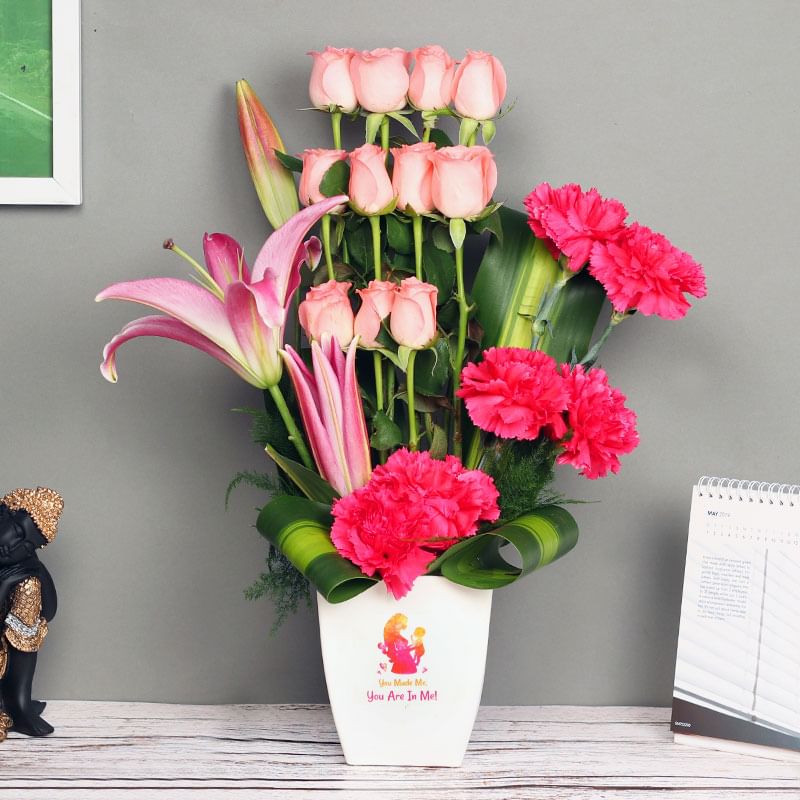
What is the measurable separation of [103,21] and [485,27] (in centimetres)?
43

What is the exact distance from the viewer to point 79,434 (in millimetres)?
1038

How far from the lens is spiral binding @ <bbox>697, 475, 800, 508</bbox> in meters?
0.95

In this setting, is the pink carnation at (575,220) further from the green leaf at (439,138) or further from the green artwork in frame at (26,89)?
the green artwork in frame at (26,89)

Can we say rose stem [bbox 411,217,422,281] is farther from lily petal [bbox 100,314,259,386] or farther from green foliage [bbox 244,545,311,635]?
green foliage [bbox 244,545,311,635]

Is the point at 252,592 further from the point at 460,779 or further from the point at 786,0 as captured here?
the point at 786,0

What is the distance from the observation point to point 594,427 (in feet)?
2.63

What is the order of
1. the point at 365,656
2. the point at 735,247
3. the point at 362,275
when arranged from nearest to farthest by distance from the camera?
the point at 365,656, the point at 362,275, the point at 735,247

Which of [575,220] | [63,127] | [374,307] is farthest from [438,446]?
[63,127]

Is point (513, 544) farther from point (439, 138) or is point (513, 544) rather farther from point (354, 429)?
point (439, 138)

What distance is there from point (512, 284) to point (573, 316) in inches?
2.8

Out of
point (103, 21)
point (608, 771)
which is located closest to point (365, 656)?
point (608, 771)

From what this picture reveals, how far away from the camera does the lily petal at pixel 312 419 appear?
84cm

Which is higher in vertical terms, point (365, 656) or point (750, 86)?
point (750, 86)

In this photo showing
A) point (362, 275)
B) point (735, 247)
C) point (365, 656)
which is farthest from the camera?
point (735, 247)
